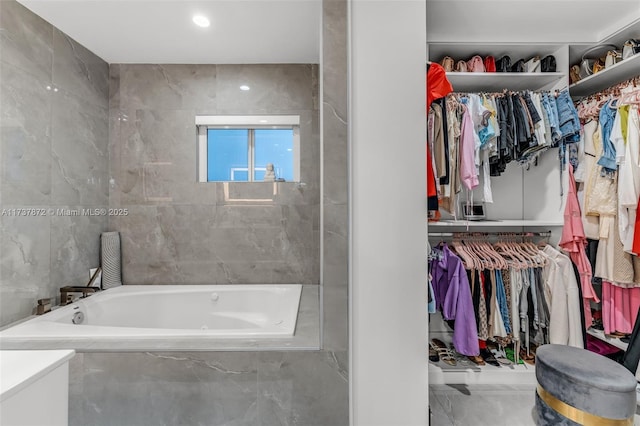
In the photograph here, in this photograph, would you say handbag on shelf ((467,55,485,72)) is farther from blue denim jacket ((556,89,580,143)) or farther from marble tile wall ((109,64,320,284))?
marble tile wall ((109,64,320,284))

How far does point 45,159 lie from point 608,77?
3710mm

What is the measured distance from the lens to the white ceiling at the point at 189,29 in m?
1.87

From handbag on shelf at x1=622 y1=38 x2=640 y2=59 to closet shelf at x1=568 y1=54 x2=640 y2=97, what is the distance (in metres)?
0.08

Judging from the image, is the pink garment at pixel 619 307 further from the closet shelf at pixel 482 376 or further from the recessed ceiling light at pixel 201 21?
the recessed ceiling light at pixel 201 21

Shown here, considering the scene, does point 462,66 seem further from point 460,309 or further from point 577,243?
point 460,309

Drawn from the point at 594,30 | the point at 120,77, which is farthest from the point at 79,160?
the point at 594,30

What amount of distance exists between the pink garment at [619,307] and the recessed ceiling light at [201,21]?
3.08 meters

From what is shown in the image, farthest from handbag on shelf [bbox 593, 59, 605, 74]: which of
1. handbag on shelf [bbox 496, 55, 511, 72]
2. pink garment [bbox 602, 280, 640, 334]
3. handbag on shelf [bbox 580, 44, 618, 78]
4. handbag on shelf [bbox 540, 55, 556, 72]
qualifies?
pink garment [bbox 602, 280, 640, 334]

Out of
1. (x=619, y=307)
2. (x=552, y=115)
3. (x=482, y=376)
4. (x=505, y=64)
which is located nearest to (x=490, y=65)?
(x=505, y=64)

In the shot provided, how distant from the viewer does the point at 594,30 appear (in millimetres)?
1958

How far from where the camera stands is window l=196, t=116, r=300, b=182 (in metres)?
2.65

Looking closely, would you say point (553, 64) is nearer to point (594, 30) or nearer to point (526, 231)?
point (594, 30)

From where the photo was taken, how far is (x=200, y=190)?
8.54ft

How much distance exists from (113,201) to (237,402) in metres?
2.04
